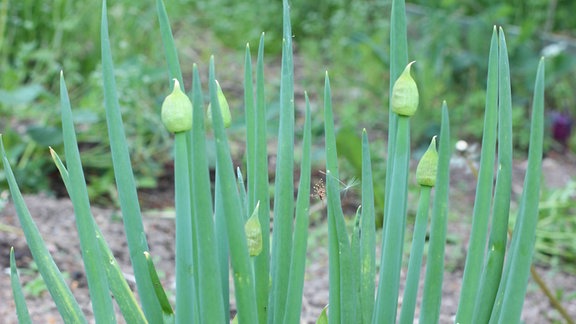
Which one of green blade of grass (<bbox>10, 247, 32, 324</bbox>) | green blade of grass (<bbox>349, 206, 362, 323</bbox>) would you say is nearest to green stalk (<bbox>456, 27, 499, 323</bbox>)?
green blade of grass (<bbox>349, 206, 362, 323</bbox>)

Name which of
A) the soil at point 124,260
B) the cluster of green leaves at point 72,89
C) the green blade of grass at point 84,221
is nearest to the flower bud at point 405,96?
the green blade of grass at point 84,221

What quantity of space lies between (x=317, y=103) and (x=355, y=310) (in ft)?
10.1

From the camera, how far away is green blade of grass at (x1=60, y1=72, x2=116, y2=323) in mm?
879

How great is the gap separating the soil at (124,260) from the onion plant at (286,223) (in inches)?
42.3

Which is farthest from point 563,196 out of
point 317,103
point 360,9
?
point 360,9

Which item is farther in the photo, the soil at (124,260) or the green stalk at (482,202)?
the soil at (124,260)

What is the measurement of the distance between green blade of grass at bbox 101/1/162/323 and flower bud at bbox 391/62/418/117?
0.28 m

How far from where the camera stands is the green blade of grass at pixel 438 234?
942 mm

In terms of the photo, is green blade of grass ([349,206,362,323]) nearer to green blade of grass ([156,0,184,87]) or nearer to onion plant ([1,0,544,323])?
onion plant ([1,0,544,323])

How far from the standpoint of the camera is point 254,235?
95 centimetres

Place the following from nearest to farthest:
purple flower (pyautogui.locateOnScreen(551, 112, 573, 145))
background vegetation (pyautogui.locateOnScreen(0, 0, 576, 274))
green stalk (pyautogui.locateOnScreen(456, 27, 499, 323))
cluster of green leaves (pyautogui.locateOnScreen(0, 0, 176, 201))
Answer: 1. green stalk (pyautogui.locateOnScreen(456, 27, 499, 323))
2. cluster of green leaves (pyautogui.locateOnScreen(0, 0, 176, 201))
3. background vegetation (pyautogui.locateOnScreen(0, 0, 576, 274))
4. purple flower (pyautogui.locateOnScreen(551, 112, 573, 145))

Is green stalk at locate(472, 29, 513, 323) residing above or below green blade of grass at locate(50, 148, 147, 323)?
above

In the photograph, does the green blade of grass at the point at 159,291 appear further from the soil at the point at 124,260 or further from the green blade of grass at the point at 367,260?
the soil at the point at 124,260

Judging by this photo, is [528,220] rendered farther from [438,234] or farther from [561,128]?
[561,128]
